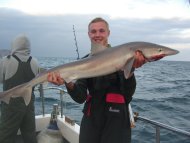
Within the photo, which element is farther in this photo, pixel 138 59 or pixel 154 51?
pixel 154 51

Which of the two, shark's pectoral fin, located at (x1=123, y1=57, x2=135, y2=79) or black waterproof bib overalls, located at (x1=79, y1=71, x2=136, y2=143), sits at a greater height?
shark's pectoral fin, located at (x1=123, y1=57, x2=135, y2=79)

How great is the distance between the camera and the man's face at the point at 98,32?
14.3ft

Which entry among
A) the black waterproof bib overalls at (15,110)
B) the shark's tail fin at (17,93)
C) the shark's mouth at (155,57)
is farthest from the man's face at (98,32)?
the black waterproof bib overalls at (15,110)

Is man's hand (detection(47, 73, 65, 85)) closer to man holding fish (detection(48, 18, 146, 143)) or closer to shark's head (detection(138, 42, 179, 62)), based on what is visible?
man holding fish (detection(48, 18, 146, 143))

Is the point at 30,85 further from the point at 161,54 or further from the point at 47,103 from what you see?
the point at 47,103

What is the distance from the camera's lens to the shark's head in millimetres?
4281

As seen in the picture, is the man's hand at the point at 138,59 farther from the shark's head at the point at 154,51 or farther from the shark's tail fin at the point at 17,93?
the shark's tail fin at the point at 17,93

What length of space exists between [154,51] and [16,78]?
284cm

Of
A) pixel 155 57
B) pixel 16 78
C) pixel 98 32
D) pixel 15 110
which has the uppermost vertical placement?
pixel 98 32

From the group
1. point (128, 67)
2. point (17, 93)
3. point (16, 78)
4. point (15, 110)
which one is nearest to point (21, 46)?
point (16, 78)

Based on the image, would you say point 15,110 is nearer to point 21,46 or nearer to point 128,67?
point 21,46

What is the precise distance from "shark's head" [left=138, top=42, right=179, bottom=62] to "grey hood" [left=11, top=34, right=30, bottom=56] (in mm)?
2792

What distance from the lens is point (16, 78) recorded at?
6.07m

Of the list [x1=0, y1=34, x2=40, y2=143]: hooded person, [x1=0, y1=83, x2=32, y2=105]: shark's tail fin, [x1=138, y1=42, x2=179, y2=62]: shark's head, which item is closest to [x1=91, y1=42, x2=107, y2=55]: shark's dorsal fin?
[x1=138, y1=42, x2=179, y2=62]: shark's head
